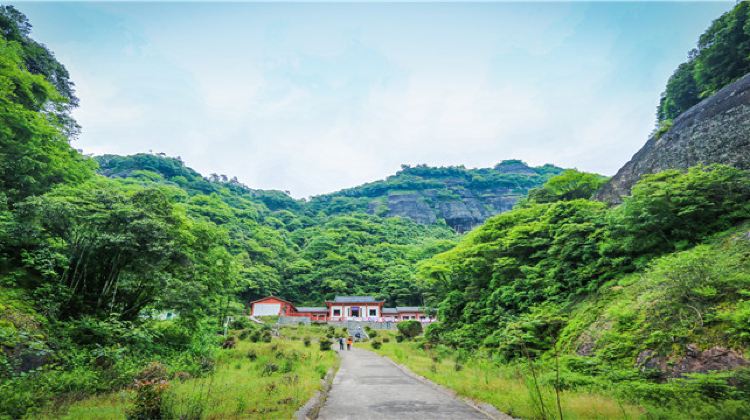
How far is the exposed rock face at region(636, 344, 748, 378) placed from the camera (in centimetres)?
637

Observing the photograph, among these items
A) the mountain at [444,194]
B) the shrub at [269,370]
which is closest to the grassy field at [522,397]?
the shrub at [269,370]

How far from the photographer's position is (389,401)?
24.7 feet

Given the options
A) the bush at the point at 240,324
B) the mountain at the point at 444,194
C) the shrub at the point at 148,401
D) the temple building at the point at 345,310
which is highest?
the mountain at the point at 444,194

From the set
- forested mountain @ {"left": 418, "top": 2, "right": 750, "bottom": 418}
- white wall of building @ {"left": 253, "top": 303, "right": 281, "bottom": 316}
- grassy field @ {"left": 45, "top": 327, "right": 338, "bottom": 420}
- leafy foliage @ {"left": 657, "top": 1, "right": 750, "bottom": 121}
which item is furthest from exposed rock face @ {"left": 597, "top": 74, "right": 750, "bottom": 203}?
white wall of building @ {"left": 253, "top": 303, "right": 281, "bottom": 316}

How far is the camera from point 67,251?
11211 millimetres

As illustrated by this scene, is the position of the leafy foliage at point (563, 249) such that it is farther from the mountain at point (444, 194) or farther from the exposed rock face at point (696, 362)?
the mountain at point (444, 194)

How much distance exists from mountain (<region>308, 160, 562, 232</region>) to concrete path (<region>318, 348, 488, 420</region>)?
9156cm

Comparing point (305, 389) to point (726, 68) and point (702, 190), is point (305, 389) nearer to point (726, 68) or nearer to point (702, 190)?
point (702, 190)

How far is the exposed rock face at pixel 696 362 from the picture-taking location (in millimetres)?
6371

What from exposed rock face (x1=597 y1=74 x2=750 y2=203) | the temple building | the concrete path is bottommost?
the concrete path

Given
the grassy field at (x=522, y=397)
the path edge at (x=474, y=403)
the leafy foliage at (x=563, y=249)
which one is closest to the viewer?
the grassy field at (x=522, y=397)

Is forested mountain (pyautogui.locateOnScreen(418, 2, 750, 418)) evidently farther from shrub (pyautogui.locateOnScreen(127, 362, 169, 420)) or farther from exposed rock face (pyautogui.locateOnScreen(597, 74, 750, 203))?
shrub (pyautogui.locateOnScreen(127, 362, 169, 420))

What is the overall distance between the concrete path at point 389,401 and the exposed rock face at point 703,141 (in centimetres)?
1207

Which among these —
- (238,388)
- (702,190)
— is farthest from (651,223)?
(238,388)
